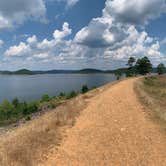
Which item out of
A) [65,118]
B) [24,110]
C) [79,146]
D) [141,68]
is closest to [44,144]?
[79,146]

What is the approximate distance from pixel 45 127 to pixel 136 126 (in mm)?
4167

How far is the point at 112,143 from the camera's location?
29.5 feet

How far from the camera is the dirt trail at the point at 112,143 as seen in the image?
7.57 m

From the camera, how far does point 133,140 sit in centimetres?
928

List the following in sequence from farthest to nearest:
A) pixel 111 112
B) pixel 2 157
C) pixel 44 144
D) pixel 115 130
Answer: pixel 111 112 → pixel 115 130 → pixel 44 144 → pixel 2 157

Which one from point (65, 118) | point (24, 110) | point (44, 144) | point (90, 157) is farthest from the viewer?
point (24, 110)

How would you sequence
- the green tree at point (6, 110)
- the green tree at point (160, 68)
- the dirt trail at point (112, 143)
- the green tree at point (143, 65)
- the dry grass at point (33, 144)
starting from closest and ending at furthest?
1. the dry grass at point (33, 144)
2. the dirt trail at point (112, 143)
3. the green tree at point (6, 110)
4. the green tree at point (143, 65)
5. the green tree at point (160, 68)

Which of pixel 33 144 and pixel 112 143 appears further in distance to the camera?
pixel 112 143

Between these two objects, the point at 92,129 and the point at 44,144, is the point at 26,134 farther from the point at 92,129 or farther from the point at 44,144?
the point at 92,129

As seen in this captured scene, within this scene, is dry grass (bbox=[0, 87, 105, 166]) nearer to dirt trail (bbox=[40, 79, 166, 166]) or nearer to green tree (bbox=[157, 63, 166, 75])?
dirt trail (bbox=[40, 79, 166, 166])

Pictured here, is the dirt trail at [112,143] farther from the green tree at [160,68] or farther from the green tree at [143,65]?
the green tree at [160,68]

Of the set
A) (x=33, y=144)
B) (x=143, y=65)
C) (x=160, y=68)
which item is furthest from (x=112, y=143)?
(x=160, y=68)

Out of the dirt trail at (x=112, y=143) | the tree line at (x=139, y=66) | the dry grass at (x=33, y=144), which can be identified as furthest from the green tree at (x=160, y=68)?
the dry grass at (x=33, y=144)

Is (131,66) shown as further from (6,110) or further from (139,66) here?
(6,110)
